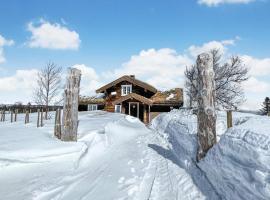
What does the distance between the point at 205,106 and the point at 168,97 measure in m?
30.3

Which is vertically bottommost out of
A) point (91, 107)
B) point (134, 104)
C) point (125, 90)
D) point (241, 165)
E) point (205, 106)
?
point (241, 165)

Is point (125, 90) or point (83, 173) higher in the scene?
point (125, 90)

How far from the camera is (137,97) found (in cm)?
3462

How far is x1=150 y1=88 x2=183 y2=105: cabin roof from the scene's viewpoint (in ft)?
121

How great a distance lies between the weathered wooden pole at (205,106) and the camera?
766cm

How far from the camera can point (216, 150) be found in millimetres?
6598

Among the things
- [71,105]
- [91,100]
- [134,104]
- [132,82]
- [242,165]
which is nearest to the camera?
[242,165]

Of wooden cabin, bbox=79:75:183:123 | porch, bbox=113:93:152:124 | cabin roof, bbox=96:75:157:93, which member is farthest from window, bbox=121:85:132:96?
porch, bbox=113:93:152:124

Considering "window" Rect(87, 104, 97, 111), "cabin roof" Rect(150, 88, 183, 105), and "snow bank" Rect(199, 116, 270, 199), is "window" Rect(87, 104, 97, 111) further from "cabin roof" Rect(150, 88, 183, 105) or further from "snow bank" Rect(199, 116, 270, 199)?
"snow bank" Rect(199, 116, 270, 199)

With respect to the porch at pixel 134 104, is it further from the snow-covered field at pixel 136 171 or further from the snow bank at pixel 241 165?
the snow bank at pixel 241 165

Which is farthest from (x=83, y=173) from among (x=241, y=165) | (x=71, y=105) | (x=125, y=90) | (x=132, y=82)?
(x=125, y=90)

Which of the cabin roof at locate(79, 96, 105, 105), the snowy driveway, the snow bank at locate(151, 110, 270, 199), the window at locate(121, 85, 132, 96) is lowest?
the snowy driveway

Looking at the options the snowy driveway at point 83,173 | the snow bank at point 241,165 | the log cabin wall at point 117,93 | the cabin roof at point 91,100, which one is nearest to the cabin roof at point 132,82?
the log cabin wall at point 117,93

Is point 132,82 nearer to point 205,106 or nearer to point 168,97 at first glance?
point 168,97
